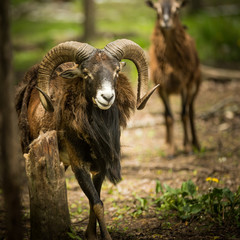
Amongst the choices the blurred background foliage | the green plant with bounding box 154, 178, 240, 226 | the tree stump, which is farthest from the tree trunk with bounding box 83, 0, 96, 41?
the tree stump

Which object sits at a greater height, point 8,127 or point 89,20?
point 89,20

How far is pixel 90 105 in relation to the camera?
5051 millimetres

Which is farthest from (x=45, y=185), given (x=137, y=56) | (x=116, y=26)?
(x=116, y=26)

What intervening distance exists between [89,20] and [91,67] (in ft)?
46.2

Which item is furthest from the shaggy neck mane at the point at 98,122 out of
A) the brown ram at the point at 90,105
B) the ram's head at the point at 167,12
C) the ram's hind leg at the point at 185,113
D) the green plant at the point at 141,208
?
the ram's hind leg at the point at 185,113

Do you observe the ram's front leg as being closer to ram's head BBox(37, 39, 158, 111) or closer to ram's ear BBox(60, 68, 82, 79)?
ram's head BBox(37, 39, 158, 111)

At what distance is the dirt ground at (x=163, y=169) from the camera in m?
5.28

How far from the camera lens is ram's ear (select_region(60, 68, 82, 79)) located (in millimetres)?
4996

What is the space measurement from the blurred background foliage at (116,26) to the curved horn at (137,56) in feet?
20.9

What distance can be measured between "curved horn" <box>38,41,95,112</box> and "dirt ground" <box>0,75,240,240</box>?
1.34m

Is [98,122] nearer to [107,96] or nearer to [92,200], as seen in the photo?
[107,96]

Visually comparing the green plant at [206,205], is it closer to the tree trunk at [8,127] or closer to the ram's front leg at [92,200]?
the ram's front leg at [92,200]

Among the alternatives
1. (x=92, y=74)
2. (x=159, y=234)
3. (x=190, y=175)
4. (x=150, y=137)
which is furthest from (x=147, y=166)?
(x=92, y=74)

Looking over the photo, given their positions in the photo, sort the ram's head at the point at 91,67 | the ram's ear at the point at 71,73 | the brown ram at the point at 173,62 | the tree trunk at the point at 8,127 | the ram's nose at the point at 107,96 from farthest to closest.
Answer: the brown ram at the point at 173,62 < the ram's ear at the point at 71,73 < the ram's head at the point at 91,67 < the ram's nose at the point at 107,96 < the tree trunk at the point at 8,127
